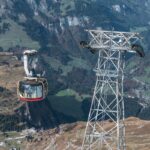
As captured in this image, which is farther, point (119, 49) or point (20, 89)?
point (20, 89)

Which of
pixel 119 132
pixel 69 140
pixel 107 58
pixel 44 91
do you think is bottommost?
pixel 69 140

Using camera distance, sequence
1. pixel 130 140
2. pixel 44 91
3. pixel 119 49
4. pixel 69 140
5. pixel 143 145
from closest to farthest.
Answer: pixel 119 49, pixel 44 91, pixel 143 145, pixel 130 140, pixel 69 140

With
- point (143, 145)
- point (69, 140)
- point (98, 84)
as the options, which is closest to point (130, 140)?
point (143, 145)

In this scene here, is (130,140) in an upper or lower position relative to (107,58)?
lower

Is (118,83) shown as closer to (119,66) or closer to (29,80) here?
(119,66)

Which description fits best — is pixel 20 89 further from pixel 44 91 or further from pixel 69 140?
pixel 69 140

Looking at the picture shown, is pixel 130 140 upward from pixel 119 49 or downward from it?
downward

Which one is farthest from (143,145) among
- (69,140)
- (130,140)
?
(69,140)

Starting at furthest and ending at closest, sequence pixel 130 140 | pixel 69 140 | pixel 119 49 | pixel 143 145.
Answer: pixel 69 140
pixel 130 140
pixel 143 145
pixel 119 49

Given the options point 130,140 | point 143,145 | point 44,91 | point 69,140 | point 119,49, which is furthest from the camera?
point 69,140
